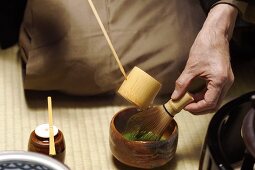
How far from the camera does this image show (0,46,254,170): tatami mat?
1440 millimetres

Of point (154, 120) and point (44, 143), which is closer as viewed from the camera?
point (44, 143)

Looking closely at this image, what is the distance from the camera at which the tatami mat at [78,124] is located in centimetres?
144

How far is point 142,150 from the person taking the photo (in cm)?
131

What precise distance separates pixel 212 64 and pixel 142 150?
28 centimetres

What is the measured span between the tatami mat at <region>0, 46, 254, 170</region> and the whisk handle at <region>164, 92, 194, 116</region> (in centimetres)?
19

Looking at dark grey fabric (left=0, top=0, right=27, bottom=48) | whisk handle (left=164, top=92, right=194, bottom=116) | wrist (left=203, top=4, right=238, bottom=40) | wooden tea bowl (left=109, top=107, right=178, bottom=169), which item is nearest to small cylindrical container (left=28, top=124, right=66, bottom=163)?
wooden tea bowl (left=109, top=107, right=178, bottom=169)

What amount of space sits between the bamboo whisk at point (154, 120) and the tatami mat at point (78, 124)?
0.11m

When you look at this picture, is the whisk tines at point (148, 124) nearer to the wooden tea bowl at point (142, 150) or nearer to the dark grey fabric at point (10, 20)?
the wooden tea bowl at point (142, 150)

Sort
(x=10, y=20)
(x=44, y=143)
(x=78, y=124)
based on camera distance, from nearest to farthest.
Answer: (x=44, y=143) < (x=78, y=124) < (x=10, y=20)

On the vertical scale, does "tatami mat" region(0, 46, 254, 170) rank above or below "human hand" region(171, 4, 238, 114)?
below

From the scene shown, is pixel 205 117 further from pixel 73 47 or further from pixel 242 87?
pixel 73 47

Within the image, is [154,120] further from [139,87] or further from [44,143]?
[44,143]

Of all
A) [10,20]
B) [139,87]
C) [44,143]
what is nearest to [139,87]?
[139,87]

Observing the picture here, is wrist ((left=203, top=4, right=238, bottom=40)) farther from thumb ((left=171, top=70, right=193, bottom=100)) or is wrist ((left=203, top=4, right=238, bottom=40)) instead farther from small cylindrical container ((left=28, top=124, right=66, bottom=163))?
small cylindrical container ((left=28, top=124, right=66, bottom=163))
